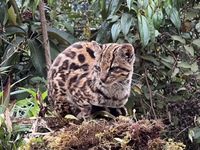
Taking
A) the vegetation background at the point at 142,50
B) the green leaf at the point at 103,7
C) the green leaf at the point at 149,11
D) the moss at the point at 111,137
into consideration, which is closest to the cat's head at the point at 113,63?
the moss at the point at 111,137

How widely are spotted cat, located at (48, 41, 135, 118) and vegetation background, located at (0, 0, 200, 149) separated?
34 centimetres

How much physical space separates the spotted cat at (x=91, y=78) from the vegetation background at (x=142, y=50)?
34cm

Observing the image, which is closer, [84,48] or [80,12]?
[84,48]

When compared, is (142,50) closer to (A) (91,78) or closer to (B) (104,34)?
(B) (104,34)

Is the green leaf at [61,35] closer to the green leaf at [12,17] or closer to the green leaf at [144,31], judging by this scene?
the green leaf at [12,17]

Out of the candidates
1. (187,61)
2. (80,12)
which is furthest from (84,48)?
(80,12)

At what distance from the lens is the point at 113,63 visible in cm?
254

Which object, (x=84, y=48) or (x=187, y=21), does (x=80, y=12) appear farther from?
(x=84, y=48)

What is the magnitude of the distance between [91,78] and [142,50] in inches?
46.9

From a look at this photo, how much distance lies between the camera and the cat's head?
2.52m

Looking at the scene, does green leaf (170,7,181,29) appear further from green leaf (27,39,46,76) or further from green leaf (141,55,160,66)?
green leaf (27,39,46,76)

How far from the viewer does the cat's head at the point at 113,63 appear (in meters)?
2.52

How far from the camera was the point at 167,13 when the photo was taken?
349 centimetres

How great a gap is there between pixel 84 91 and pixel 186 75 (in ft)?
3.91
